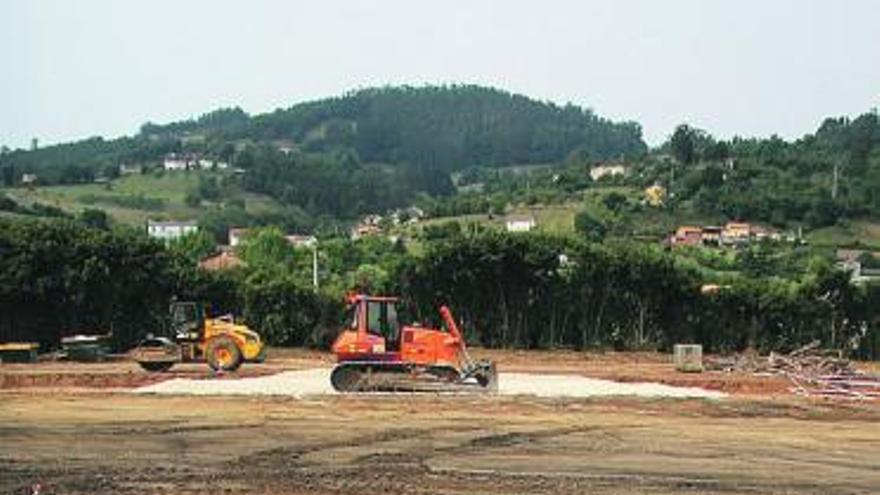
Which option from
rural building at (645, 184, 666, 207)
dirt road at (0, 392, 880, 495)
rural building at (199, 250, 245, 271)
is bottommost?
dirt road at (0, 392, 880, 495)

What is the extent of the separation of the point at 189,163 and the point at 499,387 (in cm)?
15896

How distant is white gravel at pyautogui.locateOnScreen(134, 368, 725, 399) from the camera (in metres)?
29.5

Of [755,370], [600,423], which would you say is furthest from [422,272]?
[600,423]

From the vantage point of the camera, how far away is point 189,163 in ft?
606

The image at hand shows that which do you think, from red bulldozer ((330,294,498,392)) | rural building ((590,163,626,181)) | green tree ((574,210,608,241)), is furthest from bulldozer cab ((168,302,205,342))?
rural building ((590,163,626,181))

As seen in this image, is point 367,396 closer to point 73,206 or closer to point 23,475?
point 23,475

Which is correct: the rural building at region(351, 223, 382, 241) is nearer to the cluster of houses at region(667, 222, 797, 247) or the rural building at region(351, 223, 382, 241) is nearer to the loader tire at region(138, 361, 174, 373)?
the cluster of houses at region(667, 222, 797, 247)

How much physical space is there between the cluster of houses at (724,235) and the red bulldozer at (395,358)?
213 feet

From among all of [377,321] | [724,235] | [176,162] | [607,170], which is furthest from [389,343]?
[176,162]

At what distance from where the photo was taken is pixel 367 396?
1121 inches

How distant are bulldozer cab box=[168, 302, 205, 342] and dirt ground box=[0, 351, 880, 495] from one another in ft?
12.8

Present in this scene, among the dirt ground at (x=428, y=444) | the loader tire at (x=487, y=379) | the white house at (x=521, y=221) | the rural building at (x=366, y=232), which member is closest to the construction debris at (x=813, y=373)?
the dirt ground at (x=428, y=444)

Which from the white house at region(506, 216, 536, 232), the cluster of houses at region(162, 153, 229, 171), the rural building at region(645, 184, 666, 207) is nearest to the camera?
the white house at region(506, 216, 536, 232)

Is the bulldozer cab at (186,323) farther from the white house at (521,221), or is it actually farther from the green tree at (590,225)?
the white house at (521,221)
